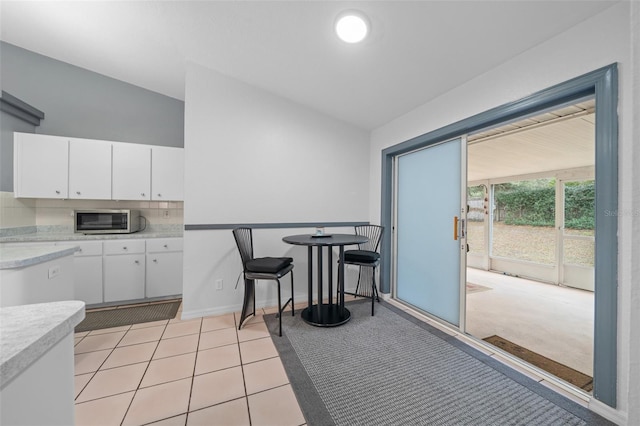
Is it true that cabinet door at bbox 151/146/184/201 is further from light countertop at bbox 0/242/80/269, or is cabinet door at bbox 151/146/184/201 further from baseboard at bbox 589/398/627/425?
baseboard at bbox 589/398/627/425

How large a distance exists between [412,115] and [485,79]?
896 mm

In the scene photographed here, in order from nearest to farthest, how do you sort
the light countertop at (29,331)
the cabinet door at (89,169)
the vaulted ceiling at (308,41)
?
the light countertop at (29,331), the vaulted ceiling at (308,41), the cabinet door at (89,169)

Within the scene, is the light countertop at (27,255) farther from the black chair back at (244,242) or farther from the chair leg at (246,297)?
the chair leg at (246,297)

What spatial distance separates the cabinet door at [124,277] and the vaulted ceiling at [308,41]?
2.45 m

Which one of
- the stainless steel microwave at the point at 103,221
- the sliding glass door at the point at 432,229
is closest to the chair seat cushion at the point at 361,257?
the sliding glass door at the point at 432,229

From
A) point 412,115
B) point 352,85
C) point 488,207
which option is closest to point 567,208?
point 488,207

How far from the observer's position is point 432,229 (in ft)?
9.73

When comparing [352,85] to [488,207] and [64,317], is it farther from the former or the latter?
[488,207]

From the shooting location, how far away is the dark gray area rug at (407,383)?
156 centimetres

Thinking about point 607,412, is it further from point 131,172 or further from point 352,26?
point 131,172

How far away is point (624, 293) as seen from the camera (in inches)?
58.5

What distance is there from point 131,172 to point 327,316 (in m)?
3.09

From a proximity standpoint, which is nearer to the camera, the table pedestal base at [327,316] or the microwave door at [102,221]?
the table pedestal base at [327,316]

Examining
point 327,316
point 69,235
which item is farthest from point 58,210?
point 327,316
